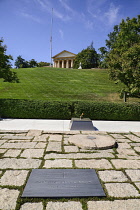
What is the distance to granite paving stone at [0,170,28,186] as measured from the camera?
309cm

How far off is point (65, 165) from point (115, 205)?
151 cm

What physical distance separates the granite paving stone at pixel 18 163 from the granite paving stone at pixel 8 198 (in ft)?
2.85

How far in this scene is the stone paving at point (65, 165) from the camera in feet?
8.47

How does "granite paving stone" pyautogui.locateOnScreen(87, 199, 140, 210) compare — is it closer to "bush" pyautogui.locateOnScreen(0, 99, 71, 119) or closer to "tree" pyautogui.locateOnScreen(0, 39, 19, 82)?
"bush" pyautogui.locateOnScreen(0, 99, 71, 119)

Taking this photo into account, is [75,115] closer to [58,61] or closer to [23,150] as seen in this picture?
[23,150]

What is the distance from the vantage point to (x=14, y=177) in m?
3.30

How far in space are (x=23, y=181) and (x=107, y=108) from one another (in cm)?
760

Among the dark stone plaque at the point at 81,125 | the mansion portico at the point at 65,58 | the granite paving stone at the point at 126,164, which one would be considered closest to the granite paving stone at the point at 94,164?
the granite paving stone at the point at 126,164

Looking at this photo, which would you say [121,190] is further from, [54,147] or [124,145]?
[124,145]

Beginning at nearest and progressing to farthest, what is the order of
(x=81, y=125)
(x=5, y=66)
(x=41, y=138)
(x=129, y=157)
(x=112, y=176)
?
(x=112, y=176) < (x=129, y=157) < (x=41, y=138) < (x=81, y=125) < (x=5, y=66)

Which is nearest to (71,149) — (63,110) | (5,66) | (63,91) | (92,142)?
(92,142)

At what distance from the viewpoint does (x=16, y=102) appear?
10.0 m

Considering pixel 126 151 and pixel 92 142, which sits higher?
pixel 92 142

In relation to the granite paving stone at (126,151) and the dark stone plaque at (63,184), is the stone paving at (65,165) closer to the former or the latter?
the granite paving stone at (126,151)
